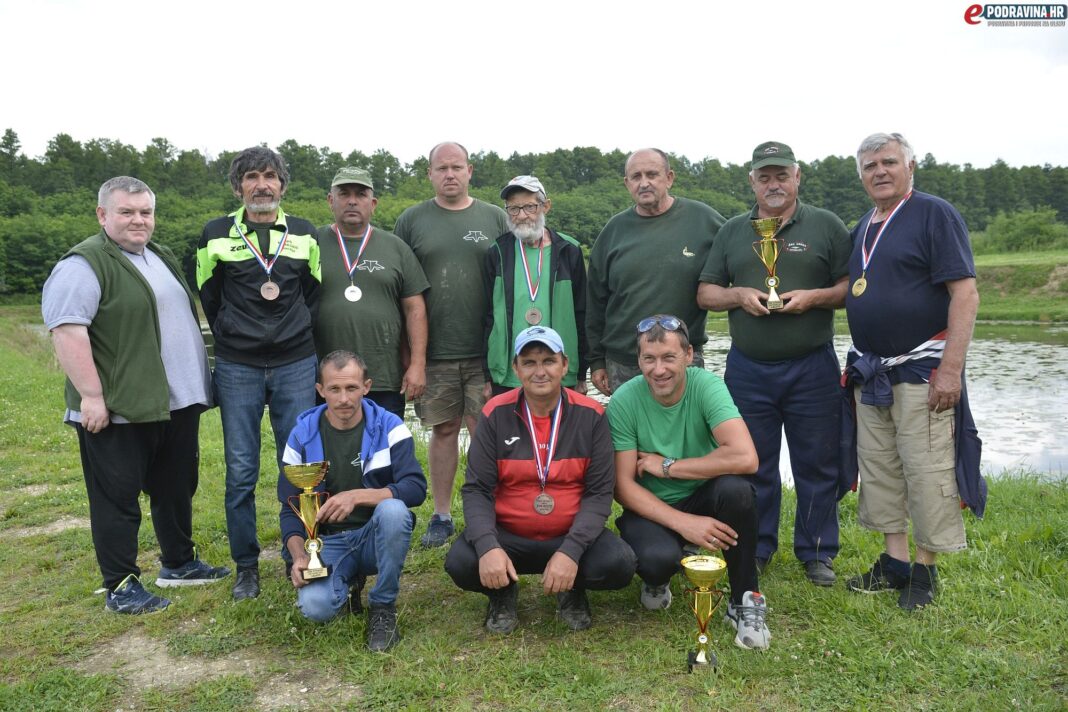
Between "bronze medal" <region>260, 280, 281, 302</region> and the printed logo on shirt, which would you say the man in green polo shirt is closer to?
the printed logo on shirt

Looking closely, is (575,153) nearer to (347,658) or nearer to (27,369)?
(27,369)

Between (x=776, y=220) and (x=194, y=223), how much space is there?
226ft

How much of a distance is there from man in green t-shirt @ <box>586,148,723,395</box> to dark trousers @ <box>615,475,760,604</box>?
1.21 meters

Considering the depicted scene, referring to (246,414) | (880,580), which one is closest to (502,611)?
(246,414)

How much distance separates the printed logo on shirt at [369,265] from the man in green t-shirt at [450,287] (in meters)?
0.46

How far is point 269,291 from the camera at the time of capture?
4.41 m

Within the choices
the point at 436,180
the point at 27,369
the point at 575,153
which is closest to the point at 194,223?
the point at 575,153

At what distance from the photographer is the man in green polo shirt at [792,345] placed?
4504mm

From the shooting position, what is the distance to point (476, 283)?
5309 mm

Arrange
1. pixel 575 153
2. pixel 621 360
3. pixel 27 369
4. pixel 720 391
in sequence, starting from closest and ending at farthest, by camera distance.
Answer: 1. pixel 720 391
2. pixel 621 360
3. pixel 27 369
4. pixel 575 153

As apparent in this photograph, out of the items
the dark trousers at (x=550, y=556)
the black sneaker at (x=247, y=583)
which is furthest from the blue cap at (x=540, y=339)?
the black sneaker at (x=247, y=583)

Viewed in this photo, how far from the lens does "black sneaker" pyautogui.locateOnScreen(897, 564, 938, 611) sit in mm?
3945

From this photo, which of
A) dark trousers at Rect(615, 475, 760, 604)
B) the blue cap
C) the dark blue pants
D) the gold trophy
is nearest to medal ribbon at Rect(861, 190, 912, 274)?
the gold trophy

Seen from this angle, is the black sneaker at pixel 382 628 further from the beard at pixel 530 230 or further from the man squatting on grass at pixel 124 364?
the beard at pixel 530 230
